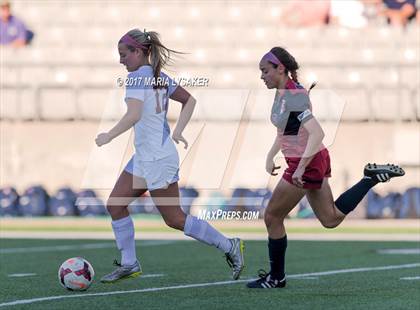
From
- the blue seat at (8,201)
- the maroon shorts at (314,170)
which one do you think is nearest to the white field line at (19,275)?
the maroon shorts at (314,170)

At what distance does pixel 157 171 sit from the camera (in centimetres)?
814

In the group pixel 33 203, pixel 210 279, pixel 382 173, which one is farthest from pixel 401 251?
pixel 33 203

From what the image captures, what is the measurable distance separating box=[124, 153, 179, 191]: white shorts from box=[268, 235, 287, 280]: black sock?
3.13 feet

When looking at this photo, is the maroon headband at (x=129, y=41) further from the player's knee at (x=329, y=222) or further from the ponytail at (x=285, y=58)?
the player's knee at (x=329, y=222)

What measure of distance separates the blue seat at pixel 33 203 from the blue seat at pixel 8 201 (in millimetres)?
171

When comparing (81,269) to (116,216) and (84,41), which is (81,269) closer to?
(116,216)

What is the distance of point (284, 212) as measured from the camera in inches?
327

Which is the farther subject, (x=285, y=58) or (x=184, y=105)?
(x=184, y=105)

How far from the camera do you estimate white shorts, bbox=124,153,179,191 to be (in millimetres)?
8141

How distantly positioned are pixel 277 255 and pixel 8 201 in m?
14.8

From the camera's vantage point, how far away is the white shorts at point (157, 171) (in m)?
8.14

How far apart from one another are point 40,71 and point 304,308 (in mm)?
19618

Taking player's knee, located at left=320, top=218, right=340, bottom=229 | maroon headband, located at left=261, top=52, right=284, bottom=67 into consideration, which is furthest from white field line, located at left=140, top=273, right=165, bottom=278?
maroon headband, located at left=261, top=52, right=284, bottom=67

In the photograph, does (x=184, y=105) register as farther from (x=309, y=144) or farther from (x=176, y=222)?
(x=309, y=144)
